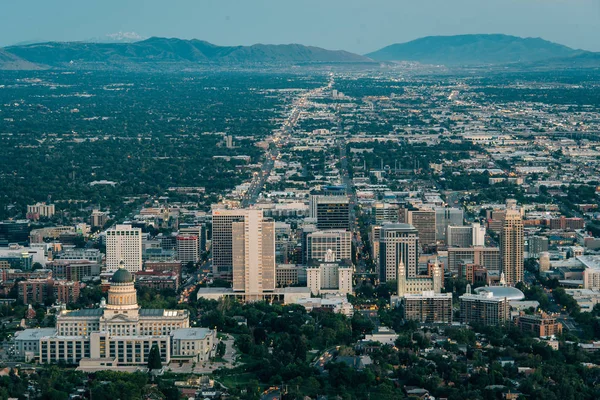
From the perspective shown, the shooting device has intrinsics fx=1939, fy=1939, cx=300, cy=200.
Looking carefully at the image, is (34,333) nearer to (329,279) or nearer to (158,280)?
(158,280)

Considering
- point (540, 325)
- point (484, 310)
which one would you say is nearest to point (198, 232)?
point (484, 310)

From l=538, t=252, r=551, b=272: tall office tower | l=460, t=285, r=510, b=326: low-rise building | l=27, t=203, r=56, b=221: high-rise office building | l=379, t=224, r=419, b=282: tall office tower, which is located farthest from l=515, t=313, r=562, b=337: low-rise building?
l=27, t=203, r=56, b=221: high-rise office building

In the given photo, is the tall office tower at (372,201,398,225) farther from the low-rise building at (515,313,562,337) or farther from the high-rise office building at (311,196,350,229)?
the low-rise building at (515,313,562,337)

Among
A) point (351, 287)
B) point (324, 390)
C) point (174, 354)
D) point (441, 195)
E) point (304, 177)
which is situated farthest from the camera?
point (304, 177)

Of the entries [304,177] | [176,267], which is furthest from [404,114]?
[176,267]

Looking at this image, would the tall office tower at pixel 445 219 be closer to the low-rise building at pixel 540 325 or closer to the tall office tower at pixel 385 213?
the tall office tower at pixel 385 213

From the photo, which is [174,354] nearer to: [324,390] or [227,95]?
[324,390]

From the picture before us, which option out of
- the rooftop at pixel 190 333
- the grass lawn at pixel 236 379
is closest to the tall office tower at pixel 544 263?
the rooftop at pixel 190 333
